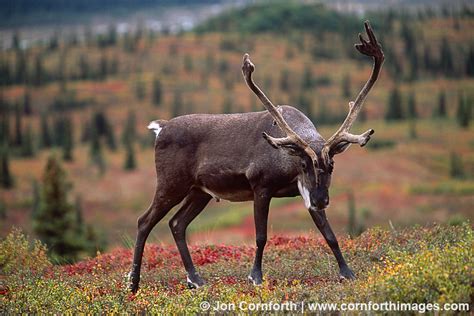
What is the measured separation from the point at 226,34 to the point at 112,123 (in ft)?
216

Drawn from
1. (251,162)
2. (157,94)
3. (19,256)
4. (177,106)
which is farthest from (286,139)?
(157,94)

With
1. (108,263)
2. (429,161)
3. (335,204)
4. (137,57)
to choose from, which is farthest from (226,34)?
(108,263)

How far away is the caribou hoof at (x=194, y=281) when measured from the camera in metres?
12.0

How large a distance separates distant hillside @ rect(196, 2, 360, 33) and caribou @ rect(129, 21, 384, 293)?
15620 cm

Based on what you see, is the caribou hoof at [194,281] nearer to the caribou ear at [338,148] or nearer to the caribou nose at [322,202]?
the caribou nose at [322,202]

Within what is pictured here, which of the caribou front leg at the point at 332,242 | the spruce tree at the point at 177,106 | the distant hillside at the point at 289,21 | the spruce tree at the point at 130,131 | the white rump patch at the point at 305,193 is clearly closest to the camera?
the white rump patch at the point at 305,193

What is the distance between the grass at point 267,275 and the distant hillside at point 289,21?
155 m

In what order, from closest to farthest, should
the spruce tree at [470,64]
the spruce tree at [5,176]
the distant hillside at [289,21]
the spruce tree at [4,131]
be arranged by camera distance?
the spruce tree at [5,176], the spruce tree at [4,131], the spruce tree at [470,64], the distant hillside at [289,21]

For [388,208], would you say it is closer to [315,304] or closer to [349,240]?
[349,240]

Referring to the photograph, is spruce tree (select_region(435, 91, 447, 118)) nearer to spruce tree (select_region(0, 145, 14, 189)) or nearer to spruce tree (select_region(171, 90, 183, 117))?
spruce tree (select_region(171, 90, 183, 117))

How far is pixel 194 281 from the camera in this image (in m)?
12.1

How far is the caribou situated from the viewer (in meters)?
10.7

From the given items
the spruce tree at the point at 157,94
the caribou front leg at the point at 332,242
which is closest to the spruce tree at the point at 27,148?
the spruce tree at the point at 157,94

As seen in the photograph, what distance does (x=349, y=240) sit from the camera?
13750 millimetres
